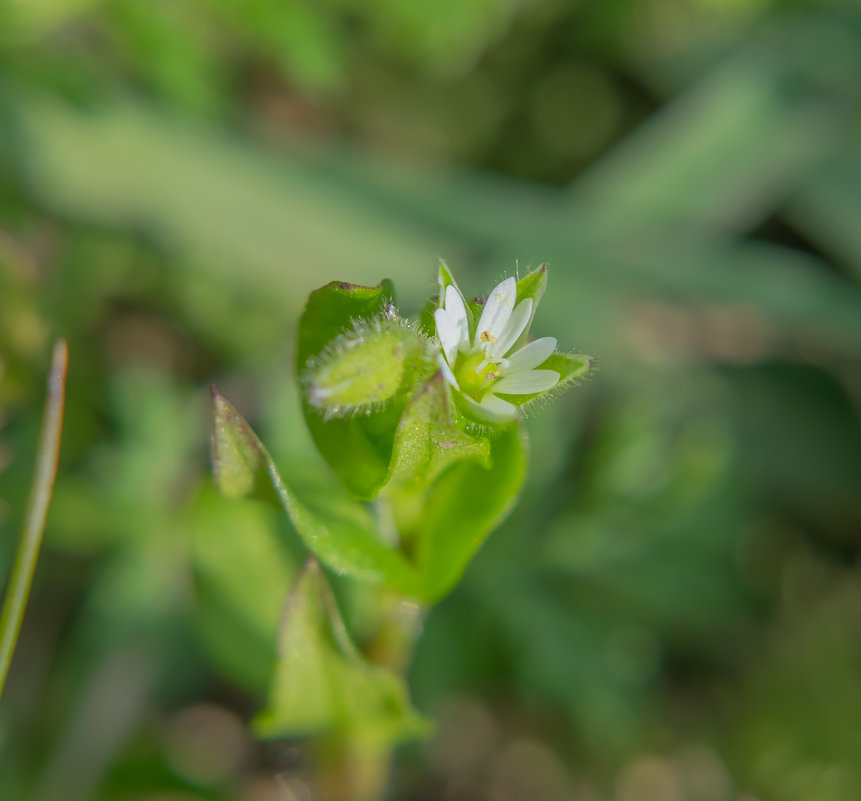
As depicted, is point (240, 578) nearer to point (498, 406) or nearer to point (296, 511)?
point (296, 511)

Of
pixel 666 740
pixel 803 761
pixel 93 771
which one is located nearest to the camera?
pixel 93 771

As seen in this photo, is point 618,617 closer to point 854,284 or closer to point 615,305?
point 615,305

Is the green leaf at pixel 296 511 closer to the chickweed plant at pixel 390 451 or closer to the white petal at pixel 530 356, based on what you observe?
the chickweed plant at pixel 390 451

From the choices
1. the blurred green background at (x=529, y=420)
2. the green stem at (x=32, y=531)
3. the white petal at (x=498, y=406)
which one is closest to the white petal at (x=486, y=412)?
the white petal at (x=498, y=406)

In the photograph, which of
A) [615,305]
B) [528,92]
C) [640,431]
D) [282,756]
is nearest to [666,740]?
[640,431]

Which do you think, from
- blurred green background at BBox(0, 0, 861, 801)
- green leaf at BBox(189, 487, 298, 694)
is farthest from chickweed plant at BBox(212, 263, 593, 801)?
blurred green background at BBox(0, 0, 861, 801)

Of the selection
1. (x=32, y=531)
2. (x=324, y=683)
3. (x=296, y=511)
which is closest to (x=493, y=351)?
(x=296, y=511)
